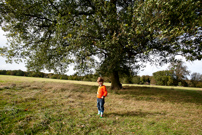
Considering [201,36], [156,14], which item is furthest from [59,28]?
[201,36]

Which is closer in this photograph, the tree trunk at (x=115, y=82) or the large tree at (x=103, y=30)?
the large tree at (x=103, y=30)

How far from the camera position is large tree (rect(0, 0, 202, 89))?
716 centimetres

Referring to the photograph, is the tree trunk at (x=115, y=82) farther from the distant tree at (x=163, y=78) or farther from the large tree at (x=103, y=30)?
the distant tree at (x=163, y=78)

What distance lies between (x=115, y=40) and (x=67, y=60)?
461 centimetres

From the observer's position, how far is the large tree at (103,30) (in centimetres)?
716

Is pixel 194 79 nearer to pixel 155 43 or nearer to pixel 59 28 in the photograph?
pixel 155 43

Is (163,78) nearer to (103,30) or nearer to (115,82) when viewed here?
(115,82)

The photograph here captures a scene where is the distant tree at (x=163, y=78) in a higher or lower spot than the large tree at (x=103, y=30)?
lower

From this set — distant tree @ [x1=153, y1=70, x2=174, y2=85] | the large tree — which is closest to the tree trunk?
the large tree

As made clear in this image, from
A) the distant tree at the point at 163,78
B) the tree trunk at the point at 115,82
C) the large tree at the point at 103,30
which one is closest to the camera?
the large tree at the point at 103,30

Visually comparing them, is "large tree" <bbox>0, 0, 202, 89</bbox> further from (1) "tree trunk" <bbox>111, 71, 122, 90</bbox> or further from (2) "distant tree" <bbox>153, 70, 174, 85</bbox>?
(2) "distant tree" <bbox>153, 70, 174, 85</bbox>

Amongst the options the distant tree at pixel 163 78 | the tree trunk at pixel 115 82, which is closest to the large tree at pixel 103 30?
the tree trunk at pixel 115 82

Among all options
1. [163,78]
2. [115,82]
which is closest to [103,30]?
[115,82]

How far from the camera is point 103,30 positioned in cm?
1025
